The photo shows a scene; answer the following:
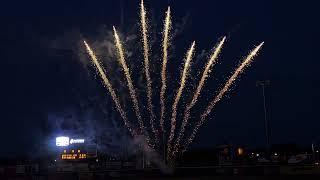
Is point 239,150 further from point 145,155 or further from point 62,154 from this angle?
point 62,154

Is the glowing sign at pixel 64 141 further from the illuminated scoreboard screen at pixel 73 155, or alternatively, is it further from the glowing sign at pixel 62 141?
the illuminated scoreboard screen at pixel 73 155

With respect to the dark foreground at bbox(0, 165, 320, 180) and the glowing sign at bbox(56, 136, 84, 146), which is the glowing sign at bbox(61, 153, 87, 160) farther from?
the dark foreground at bbox(0, 165, 320, 180)

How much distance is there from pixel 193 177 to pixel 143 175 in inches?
200

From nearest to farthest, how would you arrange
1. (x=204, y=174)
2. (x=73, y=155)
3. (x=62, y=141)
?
(x=204, y=174), (x=73, y=155), (x=62, y=141)

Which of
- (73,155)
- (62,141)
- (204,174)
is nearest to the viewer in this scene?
(204,174)

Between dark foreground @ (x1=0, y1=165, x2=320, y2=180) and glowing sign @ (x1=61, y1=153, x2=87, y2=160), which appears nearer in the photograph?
dark foreground @ (x1=0, y1=165, x2=320, y2=180)

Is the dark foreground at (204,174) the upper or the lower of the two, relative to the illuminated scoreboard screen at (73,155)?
lower

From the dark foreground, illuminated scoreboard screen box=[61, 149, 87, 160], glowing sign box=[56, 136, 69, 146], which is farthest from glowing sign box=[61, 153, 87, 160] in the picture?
the dark foreground

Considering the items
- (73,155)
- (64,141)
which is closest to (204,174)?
(73,155)

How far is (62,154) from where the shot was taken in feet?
205

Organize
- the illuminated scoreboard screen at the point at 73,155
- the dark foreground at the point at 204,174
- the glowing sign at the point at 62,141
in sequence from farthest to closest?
the glowing sign at the point at 62,141 → the illuminated scoreboard screen at the point at 73,155 → the dark foreground at the point at 204,174

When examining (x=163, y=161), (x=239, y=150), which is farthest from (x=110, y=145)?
(x=163, y=161)

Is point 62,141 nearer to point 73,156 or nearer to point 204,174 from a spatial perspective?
point 73,156

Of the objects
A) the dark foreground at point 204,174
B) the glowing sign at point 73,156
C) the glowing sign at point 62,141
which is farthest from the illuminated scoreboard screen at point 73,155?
the dark foreground at point 204,174
